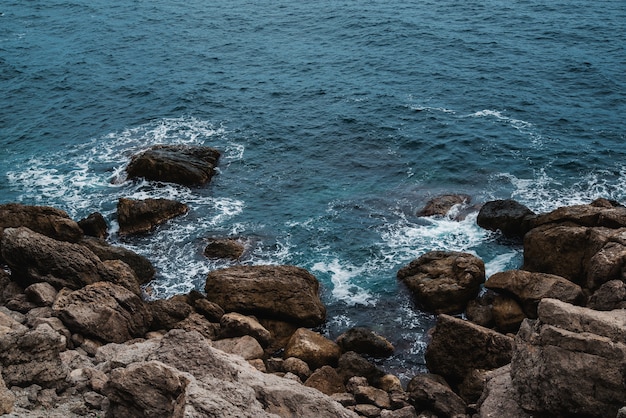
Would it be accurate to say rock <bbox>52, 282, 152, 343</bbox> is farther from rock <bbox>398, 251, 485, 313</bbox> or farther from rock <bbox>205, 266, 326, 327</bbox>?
rock <bbox>398, 251, 485, 313</bbox>

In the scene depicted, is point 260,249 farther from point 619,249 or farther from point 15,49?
point 15,49

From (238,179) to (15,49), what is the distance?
46.3 metres

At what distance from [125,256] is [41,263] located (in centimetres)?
825

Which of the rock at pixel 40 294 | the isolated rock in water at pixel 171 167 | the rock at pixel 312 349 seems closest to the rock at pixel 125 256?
the rock at pixel 40 294

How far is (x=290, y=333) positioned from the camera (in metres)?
35.7

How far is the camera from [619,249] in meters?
30.5

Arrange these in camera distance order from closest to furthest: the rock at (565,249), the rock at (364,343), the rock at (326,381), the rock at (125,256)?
the rock at (326,381), the rock at (364,343), the rock at (565,249), the rock at (125,256)

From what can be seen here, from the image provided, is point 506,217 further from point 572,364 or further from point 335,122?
point 572,364

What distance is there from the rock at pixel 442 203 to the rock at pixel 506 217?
106 inches

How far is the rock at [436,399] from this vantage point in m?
26.6

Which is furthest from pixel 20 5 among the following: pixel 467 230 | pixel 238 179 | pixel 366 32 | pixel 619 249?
pixel 619 249

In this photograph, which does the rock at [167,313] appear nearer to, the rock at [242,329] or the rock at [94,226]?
the rock at [242,329]

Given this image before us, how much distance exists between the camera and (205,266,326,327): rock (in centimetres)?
3612

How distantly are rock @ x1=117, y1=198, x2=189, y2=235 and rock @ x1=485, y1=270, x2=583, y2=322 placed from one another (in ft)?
78.1
